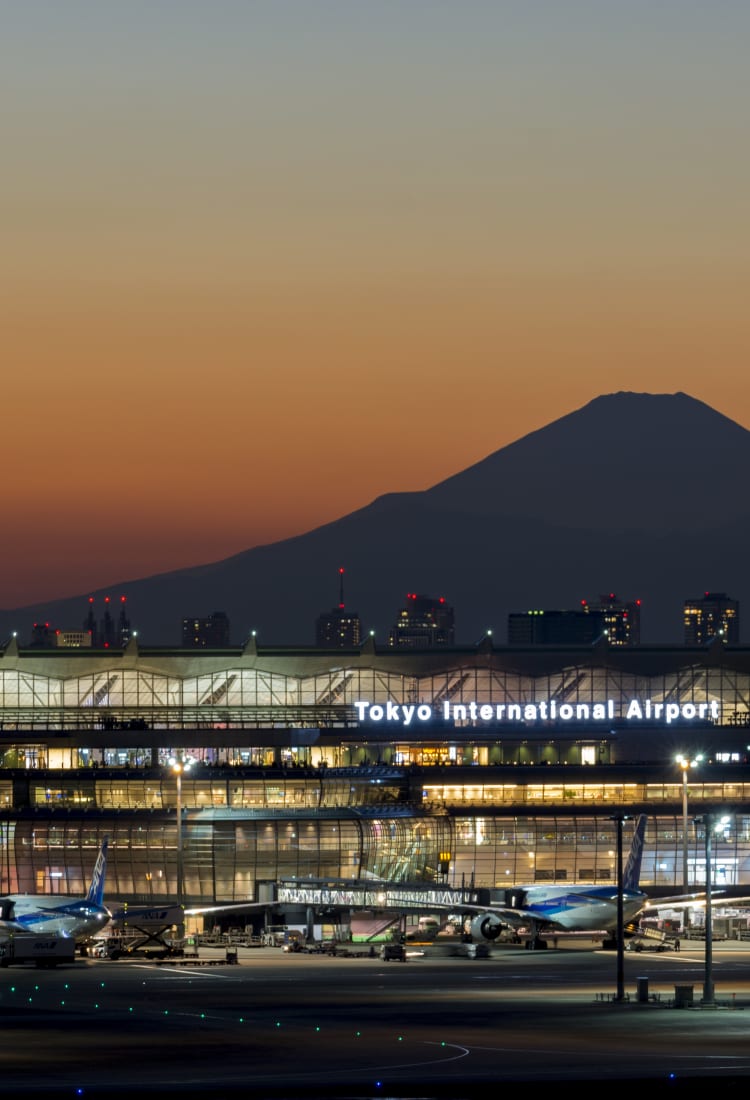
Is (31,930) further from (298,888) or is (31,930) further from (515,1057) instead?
(515,1057)

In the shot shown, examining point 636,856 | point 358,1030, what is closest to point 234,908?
point 636,856

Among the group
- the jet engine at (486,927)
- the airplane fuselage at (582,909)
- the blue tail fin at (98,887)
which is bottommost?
the jet engine at (486,927)

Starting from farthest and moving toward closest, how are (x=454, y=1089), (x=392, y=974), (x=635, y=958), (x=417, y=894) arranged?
1. (x=417, y=894)
2. (x=635, y=958)
3. (x=392, y=974)
4. (x=454, y=1089)

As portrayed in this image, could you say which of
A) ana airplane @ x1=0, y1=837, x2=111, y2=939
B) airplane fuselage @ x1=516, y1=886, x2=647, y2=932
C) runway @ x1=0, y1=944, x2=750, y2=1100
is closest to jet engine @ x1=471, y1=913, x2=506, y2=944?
airplane fuselage @ x1=516, y1=886, x2=647, y2=932

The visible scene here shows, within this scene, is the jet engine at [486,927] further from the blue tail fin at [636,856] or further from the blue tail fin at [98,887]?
the blue tail fin at [98,887]

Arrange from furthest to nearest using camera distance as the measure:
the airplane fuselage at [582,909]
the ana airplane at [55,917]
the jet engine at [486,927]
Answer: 1. the jet engine at [486,927]
2. the airplane fuselage at [582,909]
3. the ana airplane at [55,917]

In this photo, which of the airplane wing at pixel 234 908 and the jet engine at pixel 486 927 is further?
the airplane wing at pixel 234 908

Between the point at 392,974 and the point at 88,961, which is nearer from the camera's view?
the point at 392,974

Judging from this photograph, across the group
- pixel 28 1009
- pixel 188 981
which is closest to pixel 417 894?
pixel 188 981

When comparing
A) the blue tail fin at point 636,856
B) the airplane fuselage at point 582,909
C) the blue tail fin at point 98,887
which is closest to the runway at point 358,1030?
the blue tail fin at point 98,887
